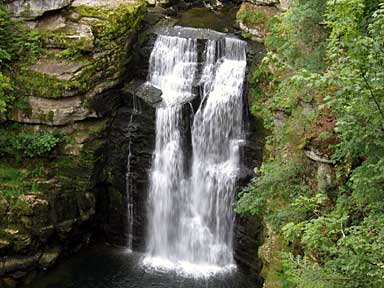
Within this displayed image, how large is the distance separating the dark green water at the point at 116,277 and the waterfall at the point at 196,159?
0.55 metres

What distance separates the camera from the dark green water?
49.9ft

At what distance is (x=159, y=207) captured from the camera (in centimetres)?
1719

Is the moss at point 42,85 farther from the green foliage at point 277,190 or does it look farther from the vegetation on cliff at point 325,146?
the green foliage at point 277,190

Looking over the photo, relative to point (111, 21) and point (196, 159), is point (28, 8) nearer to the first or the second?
point (111, 21)

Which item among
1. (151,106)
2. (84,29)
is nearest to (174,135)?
(151,106)

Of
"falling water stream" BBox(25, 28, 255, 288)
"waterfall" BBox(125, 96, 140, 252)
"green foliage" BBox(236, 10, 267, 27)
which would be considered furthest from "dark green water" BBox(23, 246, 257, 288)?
"green foliage" BBox(236, 10, 267, 27)

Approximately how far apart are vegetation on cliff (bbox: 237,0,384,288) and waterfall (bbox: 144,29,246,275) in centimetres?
116

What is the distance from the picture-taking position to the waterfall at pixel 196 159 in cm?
1628

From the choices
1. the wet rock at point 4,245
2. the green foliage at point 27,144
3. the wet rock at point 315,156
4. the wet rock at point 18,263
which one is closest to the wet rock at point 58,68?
the green foliage at point 27,144

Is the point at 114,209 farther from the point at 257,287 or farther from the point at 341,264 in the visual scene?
the point at 341,264

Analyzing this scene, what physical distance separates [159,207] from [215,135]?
9.71 feet

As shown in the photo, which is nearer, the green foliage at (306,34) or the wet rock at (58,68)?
the green foliage at (306,34)

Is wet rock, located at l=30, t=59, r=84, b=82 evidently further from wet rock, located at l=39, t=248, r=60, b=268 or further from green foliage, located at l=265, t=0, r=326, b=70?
green foliage, located at l=265, t=0, r=326, b=70

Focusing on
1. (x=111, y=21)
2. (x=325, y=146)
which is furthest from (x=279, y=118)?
(x=111, y=21)
